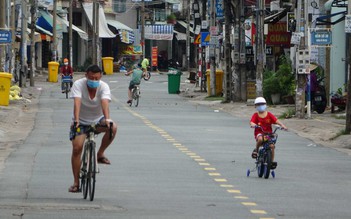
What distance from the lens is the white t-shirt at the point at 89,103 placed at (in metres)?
15.2

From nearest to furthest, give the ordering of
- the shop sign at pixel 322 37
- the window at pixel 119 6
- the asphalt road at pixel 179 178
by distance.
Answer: the asphalt road at pixel 179 178
the shop sign at pixel 322 37
the window at pixel 119 6

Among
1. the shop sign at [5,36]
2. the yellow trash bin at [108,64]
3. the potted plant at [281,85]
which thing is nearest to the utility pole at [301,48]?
the potted plant at [281,85]

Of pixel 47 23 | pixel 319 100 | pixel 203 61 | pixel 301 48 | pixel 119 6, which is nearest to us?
pixel 301 48

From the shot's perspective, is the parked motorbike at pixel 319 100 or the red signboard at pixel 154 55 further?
the red signboard at pixel 154 55

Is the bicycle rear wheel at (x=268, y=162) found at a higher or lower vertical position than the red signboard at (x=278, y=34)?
lower

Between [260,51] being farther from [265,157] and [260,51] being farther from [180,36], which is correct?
[180,36]

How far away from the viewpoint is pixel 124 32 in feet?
313

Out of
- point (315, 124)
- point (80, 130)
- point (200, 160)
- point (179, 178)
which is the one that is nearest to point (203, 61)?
point (315, 124)

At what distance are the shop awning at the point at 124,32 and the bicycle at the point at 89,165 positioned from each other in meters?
80.3

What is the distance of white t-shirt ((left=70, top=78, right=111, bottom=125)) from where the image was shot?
15195 mm

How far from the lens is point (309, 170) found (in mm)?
19703

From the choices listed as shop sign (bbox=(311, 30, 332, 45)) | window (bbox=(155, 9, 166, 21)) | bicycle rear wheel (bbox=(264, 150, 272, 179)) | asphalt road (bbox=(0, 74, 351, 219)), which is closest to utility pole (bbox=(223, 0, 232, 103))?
shop sign (bbox=(311, 30, 332, 45))

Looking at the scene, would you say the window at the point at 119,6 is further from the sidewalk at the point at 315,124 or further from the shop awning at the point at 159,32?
the sidewalk at the point at 315,124

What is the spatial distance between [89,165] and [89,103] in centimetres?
102
